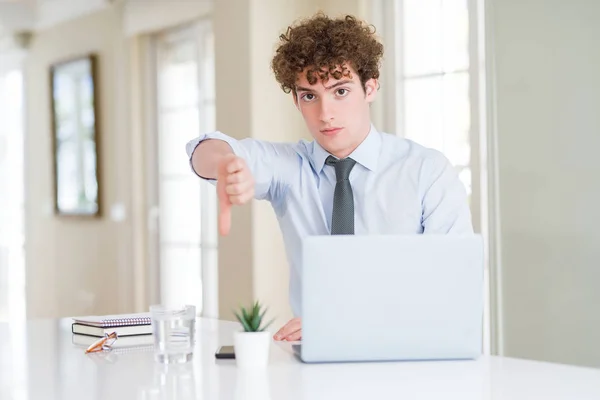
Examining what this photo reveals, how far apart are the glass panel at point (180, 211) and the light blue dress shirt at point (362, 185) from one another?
2.87m

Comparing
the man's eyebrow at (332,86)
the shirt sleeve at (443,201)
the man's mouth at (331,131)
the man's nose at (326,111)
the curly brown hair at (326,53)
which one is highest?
the curly brown hair at (326,53)

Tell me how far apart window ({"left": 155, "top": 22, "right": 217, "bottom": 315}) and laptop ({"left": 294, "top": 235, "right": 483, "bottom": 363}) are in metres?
3.54

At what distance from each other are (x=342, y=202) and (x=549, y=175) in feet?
4.61

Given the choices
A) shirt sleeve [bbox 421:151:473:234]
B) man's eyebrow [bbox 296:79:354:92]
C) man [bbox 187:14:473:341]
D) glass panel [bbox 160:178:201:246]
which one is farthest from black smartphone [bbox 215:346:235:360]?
glass panel [bbox 160:178:201:246]

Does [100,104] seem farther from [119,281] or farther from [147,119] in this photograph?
[119,281]

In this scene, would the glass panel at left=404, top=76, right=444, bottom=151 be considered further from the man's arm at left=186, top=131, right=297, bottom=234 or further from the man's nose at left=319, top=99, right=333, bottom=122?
the man's nose at left=319, top=99, right=333, bottom=122

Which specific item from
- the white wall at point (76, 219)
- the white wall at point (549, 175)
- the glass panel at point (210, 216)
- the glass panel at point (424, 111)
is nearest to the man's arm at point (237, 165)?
the white wall at point (549, 175)

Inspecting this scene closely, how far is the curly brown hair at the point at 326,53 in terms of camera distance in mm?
2340

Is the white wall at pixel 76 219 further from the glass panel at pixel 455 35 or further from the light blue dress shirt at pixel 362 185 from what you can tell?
the light blue dress shirt at pixel 362 185

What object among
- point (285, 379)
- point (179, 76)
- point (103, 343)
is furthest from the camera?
point (179, 76)

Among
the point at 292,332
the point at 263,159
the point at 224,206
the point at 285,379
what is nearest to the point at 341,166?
the point at 263,159

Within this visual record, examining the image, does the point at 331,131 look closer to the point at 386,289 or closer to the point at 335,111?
the point at 335,111

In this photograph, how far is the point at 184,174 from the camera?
5.48m

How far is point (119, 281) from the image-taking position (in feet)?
19.3
